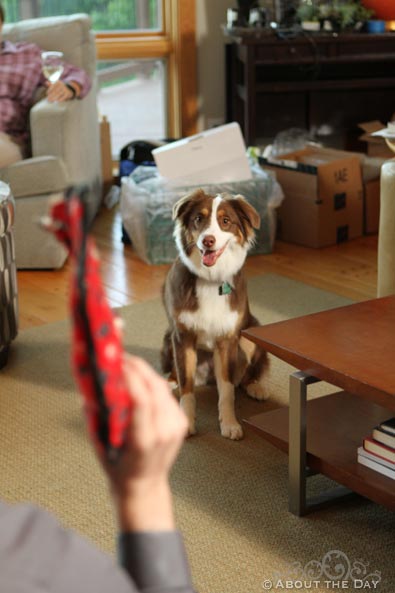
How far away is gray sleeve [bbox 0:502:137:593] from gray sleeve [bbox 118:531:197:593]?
4 cm

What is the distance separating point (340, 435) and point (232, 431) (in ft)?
1.38

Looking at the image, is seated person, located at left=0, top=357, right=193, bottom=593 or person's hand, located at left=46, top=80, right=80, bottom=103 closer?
seated person, located at left=0, top=357, right=193, bottom=593

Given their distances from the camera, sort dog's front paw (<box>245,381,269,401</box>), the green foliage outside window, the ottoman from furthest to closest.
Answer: the green foliage outside window
the ottoman
dog's front paw (<box>245,381,269,401</box>)

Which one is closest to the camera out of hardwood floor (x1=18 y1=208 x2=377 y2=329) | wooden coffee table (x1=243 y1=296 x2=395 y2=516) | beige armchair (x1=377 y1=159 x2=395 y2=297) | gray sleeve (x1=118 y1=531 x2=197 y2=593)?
gray sleeve (x1=118 y1=531 x2=197 y2=593)

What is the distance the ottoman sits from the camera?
301 cm

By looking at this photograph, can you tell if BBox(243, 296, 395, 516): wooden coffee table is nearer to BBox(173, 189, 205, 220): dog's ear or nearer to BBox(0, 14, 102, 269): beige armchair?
BBox(173, 189, 205, 220): dog's ear

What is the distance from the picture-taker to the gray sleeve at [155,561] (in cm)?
79

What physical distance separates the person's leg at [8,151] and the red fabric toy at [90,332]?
3.42 metres

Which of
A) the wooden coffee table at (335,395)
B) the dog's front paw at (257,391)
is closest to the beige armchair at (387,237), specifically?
the dog's front paw at (257,391)

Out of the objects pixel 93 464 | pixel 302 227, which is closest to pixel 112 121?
pixel 302 227

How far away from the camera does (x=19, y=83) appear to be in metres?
4.32

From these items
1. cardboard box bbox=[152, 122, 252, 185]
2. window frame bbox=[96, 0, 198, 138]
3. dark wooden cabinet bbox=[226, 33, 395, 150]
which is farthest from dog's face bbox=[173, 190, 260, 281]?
window frame bbox=[96, 0, 198, 138]

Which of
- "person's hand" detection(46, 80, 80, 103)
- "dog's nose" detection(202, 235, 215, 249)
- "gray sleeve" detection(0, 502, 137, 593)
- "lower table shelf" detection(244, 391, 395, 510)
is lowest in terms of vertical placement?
"lower table shelf" detection(244, 391, 395, 510)

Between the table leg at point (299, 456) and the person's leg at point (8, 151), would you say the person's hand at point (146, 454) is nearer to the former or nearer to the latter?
the table leg at point (299, 456)
